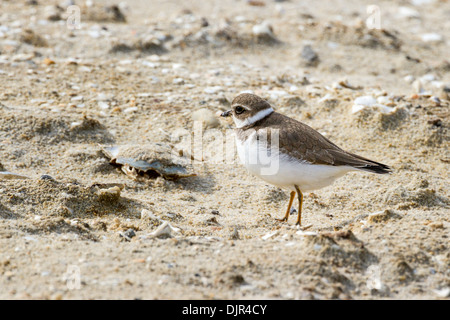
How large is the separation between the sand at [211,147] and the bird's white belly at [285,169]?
38cm

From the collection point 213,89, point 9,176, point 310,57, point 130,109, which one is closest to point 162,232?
point 9,176

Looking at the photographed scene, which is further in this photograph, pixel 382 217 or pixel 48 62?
pixel 48 62

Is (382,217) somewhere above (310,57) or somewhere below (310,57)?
below

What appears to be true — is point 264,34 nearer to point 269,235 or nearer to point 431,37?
point 431,37

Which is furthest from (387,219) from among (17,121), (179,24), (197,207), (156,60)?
(179,24)

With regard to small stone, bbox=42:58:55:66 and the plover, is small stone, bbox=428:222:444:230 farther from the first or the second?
small stone, bbox=42:58:55:66

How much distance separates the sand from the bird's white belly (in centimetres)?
38

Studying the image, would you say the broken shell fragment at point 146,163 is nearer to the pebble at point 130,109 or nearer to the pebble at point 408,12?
the pebble at point 130,109

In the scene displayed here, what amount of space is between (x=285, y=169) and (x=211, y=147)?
1.65 meters

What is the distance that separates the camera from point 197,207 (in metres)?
5.16

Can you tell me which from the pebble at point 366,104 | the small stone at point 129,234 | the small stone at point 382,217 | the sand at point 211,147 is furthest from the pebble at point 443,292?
the pebble at point 366,104

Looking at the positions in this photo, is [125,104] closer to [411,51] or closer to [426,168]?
[426,168]

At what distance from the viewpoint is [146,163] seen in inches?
215

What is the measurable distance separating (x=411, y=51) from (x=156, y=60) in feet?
14.0
